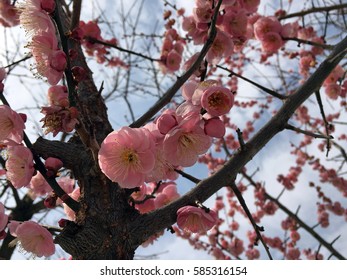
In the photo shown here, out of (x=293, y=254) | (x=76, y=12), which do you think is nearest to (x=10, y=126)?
(x=76, y=12)

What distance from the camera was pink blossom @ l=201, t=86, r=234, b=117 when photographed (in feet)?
4.72

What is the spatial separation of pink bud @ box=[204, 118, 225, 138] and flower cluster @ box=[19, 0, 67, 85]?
0.62 meters

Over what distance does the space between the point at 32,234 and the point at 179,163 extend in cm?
77

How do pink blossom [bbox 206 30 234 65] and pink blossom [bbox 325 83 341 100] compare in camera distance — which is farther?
pink blossom [bbox 325 83 341 100]

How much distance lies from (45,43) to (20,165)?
590mm

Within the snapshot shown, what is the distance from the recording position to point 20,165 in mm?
1717

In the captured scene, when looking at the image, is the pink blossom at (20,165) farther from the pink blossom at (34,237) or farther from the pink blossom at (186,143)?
the pink blossom at (186,143)

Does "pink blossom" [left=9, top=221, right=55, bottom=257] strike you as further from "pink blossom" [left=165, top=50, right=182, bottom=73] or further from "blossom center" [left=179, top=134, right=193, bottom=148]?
"pink blossom" [left=165, top=50, right=182, bottom=73]

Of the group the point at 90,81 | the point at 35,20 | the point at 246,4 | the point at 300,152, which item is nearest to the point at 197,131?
the point at 35,20

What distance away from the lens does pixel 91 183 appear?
1861 millimetres

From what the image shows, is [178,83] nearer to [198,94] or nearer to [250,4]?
[198,94]

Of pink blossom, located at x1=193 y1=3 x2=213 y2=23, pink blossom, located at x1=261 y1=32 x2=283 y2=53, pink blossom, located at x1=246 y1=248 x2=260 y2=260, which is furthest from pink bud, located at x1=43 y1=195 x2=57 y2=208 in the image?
pink blossom, located at x1=246 y1=248 x2=260 y2=260

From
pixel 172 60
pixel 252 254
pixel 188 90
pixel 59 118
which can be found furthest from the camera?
pixel 252 254

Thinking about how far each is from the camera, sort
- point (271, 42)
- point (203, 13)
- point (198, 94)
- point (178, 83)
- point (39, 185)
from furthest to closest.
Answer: point (271, 42), point (203, 13), point (39, 185), point (178, 83), point (198, 94)
